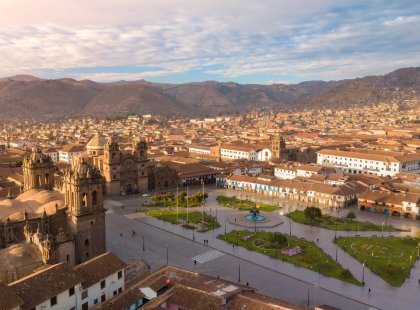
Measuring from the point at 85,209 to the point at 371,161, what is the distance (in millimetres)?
73553

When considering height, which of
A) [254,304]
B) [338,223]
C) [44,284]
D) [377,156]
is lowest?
[338,223]

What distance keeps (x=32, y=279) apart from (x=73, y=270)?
3.19 meters

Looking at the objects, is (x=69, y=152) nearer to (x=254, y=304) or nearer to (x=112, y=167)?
(x=112, y=167)

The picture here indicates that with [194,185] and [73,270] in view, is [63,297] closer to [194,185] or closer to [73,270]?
[73,270]

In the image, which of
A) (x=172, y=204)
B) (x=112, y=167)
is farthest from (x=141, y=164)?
(x=172, y=204)

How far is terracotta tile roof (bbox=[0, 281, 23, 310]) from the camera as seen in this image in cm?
2459

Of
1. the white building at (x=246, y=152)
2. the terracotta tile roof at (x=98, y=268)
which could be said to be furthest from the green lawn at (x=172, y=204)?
the white building at (x=246, y=152)

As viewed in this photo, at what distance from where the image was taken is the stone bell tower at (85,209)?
133 feet

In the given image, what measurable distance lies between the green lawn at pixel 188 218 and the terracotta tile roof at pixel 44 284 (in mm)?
26838

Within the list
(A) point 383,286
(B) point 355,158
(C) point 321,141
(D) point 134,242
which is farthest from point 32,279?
A: (C) point 321,141

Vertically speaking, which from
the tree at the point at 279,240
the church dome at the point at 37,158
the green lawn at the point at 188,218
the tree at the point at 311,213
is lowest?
the green lawn at the point at 188,218

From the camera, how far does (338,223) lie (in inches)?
2272

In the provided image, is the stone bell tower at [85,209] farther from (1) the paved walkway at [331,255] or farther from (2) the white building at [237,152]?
(2) the white building at [237,152]

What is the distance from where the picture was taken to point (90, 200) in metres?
41.5
